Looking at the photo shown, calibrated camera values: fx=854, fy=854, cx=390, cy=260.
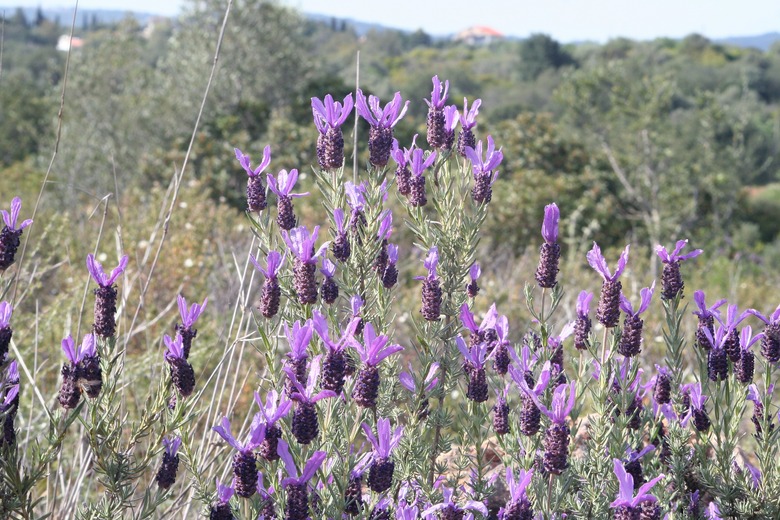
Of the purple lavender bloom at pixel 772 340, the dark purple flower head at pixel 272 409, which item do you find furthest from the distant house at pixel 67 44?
the purple lavender bloom at pixel 772 340

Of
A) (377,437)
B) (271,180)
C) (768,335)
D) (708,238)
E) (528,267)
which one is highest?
(271,180)

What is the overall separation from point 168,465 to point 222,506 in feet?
0.43

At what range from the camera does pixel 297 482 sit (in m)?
1.16

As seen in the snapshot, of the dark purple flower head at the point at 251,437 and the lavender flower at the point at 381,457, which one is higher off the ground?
the dark purple flower head at the point at 251,437

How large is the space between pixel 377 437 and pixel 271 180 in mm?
491

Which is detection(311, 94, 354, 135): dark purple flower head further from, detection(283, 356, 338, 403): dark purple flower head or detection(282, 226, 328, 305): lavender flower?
detection(283, 356, 338, 403): dark purple flower head

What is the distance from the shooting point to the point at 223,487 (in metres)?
1.28

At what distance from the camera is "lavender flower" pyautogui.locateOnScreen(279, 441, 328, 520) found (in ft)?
3.75

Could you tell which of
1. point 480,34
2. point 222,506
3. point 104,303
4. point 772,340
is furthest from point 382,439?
point 480,34

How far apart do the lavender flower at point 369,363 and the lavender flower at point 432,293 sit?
23 cm

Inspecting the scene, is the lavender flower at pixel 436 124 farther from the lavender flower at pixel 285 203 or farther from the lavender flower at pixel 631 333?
the lavender flower at pixel 631 333

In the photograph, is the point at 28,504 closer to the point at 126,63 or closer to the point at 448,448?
the point at 448,448

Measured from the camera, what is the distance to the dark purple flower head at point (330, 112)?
Result: 4.83 ft

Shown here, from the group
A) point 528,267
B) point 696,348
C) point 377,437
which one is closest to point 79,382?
point 377,437
